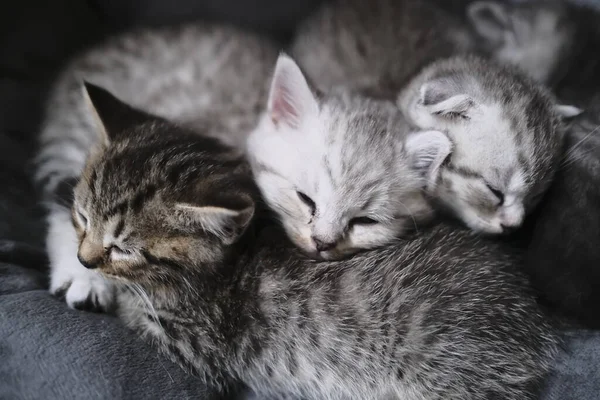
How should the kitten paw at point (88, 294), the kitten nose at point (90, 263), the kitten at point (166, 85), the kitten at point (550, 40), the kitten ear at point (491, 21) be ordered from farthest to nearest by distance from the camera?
the kitten ear at point (491, 21) < the kitten at point (550, 40) < the kitten at point (166, 85) < the kitten paw at point (88, 294) < the kitten nose at point (90, 263)

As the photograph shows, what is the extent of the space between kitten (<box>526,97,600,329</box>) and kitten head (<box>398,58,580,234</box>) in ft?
0.15

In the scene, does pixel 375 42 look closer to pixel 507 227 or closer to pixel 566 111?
pixel 566 111

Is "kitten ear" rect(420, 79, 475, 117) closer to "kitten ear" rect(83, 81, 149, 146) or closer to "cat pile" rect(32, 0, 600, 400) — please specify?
"cat pile" rect(32, 0, 600, 400)

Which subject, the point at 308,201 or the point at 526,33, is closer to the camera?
the point at 308,201

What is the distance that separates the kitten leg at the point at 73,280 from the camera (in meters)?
1.21

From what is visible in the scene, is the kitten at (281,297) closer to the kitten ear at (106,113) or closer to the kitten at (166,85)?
the kitten ear at (106,113)

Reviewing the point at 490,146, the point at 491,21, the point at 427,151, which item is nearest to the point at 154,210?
the point at 427,151

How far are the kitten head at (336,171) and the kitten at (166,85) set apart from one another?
0.19m

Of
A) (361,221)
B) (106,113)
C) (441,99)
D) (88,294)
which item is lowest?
(88,294)

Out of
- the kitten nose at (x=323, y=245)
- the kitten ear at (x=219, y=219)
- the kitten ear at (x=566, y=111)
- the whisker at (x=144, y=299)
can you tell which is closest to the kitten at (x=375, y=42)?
the kitten ear at (x=566, y=111)

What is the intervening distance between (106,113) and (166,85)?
0.41 metres

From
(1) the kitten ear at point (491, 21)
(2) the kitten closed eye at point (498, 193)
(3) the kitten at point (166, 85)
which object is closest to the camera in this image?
(2) the kitten closed eye at point (498, 193)

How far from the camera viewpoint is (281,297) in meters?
1.19

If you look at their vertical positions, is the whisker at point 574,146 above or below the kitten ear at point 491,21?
below
